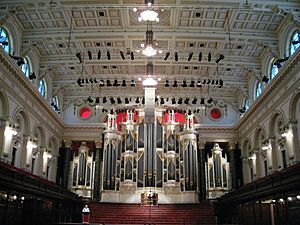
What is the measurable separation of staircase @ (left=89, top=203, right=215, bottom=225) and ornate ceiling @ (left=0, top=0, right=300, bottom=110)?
30.1ft

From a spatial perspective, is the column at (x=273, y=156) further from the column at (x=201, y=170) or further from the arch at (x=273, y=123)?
the column at (x=201, y=170)

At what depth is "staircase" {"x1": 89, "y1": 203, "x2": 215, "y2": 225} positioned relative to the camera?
2041cm

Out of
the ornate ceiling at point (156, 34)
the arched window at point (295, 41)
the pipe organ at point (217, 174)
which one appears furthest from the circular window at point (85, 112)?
the arched window at point (295, 41)

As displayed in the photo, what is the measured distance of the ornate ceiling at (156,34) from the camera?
16609 mm

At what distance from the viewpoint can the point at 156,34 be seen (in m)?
18.9

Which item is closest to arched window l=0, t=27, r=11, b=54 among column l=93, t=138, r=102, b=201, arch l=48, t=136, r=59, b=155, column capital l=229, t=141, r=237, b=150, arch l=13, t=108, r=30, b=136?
arch l=13, t=108, r=30, b=136

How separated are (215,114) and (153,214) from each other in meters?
10.9

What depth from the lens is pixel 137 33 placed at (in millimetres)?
18766

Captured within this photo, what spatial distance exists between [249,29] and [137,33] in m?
6.41

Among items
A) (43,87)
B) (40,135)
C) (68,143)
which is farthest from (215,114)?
(40,135)

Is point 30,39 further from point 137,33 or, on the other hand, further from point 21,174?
point 21,174

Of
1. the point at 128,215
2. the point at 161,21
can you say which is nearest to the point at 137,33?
the point at 161,21

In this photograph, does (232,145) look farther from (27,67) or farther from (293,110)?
(27,67)

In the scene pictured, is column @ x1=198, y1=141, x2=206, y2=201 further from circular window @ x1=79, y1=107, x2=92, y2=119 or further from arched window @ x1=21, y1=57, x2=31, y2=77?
arched window @ x1=21, y1=57, x2=31, y2=77
